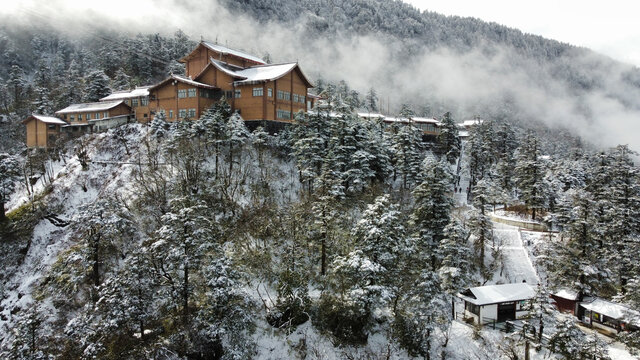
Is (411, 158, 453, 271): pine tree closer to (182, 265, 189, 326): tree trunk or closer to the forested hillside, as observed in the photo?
the forested hillside

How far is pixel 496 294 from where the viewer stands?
29.8 m

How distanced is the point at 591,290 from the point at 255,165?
33.4 meters

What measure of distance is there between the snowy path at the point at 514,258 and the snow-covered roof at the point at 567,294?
10.8 feet

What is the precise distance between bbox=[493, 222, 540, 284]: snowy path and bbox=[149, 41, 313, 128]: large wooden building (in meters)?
29.2

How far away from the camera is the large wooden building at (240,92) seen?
43281mm

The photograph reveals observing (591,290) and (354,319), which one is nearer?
(354,319)

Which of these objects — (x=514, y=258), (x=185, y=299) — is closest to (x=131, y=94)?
(x=185, y=299)

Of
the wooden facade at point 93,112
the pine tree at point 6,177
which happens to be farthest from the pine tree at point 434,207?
the wooden facade at point 93,112

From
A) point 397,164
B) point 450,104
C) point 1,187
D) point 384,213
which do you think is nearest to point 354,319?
point 384,213

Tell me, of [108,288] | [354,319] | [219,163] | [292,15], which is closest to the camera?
[108,288]

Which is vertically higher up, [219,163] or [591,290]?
[219,163]

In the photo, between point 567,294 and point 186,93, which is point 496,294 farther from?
point 186,93

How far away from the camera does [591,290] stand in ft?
95.0

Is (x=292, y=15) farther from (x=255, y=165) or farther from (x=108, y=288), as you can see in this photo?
(x=108, y=288)
